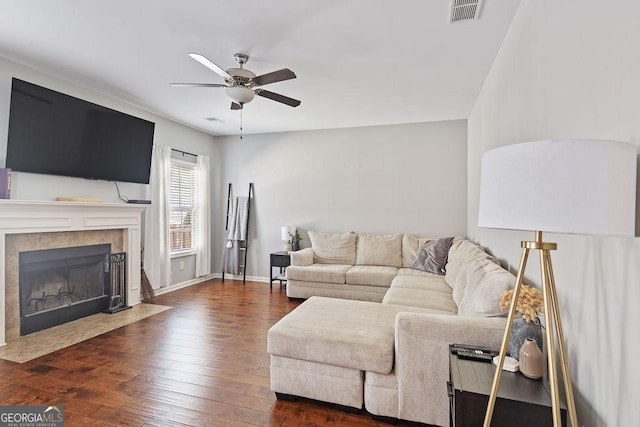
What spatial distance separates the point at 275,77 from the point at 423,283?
8.29 ft

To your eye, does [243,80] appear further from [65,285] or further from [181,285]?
[181,285]

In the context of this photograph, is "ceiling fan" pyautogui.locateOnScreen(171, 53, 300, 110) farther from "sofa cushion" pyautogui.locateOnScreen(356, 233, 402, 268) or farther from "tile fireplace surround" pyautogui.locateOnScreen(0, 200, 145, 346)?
"sofa cushion" pyautogui.locateOnScreen(356, 233, 402, 268)

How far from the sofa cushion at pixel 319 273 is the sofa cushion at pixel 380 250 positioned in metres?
0.35

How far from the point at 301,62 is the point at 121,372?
3002 mm

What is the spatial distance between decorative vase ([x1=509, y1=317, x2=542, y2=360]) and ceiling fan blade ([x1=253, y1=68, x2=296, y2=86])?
226 centimetres

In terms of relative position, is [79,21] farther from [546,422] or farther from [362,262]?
[362,262]

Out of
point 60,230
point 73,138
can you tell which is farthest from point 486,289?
point 73,138

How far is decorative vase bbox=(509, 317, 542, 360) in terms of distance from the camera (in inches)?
57.2

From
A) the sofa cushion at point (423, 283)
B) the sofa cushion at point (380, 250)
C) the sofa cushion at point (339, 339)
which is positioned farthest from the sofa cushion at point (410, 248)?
the sofa cushion at point (339, 339)

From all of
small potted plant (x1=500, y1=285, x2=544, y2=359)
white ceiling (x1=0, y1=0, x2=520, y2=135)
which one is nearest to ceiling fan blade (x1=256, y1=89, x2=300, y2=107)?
white ceiling (x1=0, y1=0, x2=520, y2=135)

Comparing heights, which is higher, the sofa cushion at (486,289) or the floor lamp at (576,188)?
the floor lamp at (576,188)

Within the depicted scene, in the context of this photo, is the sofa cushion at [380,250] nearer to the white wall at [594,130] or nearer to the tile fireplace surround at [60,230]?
the white wall at [594,130]

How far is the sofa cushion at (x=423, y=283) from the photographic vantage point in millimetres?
3305

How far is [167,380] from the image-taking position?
2408mm
